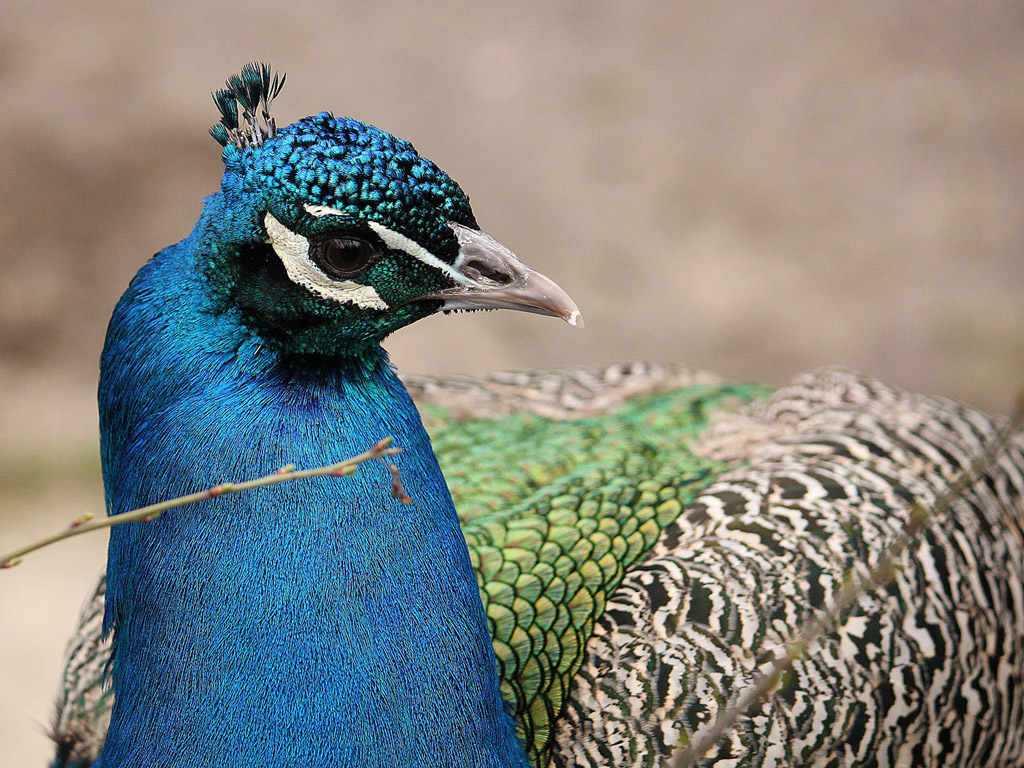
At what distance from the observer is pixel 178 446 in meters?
1.44

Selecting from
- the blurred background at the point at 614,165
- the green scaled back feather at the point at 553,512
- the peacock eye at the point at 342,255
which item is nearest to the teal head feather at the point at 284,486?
the peacock eye at the point at 342,255

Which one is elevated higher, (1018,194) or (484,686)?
(1018,194)

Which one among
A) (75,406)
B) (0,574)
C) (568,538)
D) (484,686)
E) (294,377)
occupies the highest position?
(75,406)

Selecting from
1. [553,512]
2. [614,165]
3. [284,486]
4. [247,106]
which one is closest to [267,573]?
[284,486]

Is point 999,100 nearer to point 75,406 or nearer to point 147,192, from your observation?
point 147,192

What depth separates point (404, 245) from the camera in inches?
55.2

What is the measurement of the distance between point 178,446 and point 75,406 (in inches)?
134

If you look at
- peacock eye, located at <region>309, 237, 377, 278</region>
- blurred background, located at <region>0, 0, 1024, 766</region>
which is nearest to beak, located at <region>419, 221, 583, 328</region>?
peacock eye, located at <region>309, 237, 377, 278</region>

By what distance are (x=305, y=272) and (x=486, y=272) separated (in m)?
0.24

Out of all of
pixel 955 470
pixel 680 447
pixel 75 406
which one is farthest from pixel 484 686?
pixel 75 406

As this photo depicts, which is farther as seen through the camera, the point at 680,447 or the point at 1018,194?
the point at 1018,194

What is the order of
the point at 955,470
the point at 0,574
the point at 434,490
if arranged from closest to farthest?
1. the point at 434,490
2. the point at 955,470
3. the point at 0,574

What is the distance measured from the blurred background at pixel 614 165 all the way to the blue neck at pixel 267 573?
3114 mm

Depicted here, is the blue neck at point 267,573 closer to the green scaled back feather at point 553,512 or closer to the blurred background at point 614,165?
the green scaled back feather at point 553,512
